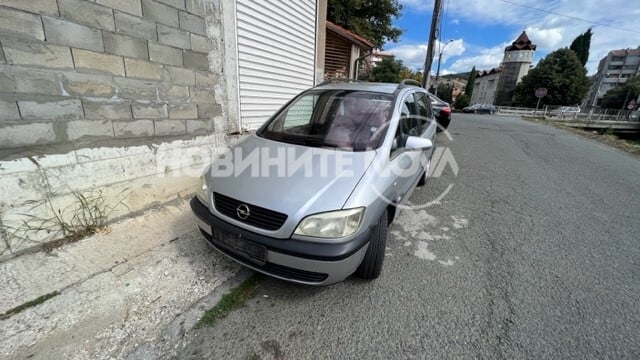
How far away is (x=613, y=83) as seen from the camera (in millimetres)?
62656

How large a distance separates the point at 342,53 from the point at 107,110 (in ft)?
29.9

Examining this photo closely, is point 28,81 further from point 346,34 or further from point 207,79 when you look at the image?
point 346,34

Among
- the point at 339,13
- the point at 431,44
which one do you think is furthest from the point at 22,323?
the point at 339,13

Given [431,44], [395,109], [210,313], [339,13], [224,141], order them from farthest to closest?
[339,13]
[431,44]
[224,141]
[395,109]
[210,313]

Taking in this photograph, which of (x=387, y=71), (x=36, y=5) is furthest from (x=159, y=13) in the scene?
(x=387, y=71)

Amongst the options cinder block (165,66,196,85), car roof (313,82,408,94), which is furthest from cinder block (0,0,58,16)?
car roof (313,82,408,94)

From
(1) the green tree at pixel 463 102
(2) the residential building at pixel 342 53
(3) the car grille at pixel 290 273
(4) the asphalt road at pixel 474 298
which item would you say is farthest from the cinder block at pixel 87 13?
(1) the green tree at pixel 463 102

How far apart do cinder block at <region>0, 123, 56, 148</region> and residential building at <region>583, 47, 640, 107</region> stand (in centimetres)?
8406

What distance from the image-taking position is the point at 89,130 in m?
2.60

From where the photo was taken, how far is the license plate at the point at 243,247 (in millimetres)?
1884

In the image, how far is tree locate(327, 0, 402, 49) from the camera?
1588 centimetres

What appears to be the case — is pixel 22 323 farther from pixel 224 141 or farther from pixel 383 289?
pixel 224 141

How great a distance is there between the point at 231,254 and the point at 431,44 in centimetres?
1266

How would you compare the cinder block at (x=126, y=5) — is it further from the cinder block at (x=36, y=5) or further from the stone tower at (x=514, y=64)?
the stone tower at (x=514, y=64)
